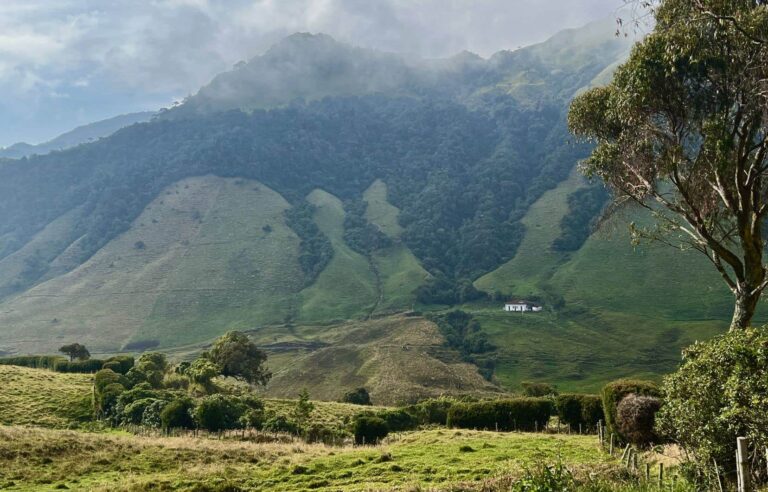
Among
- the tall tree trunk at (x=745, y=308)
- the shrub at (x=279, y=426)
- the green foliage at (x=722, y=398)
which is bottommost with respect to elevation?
the shrub at (x=279, y=426)

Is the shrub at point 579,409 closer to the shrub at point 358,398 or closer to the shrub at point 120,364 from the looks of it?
the shrub at point 358,398

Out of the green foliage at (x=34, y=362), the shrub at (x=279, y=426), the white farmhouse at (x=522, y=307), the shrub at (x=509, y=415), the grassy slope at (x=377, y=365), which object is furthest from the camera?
the white farmhouse at (x=522, y=307)

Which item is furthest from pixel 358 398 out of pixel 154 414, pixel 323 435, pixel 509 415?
pixel 509 415

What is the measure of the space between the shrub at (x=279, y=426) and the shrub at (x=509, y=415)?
14824 mm

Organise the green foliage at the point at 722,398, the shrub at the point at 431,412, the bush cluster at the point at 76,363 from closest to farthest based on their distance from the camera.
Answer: the green foliage at the point at 722,398 < the shrub at the point at 431,412 < the bush cluster at the point at 76,363

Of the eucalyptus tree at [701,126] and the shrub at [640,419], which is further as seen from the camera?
the shrub at [640,419]

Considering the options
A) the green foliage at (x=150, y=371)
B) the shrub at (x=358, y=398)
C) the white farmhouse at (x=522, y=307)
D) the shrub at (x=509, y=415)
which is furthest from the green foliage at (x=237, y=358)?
the white farmhouse at (x=522, y=307)

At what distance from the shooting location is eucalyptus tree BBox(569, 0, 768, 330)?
2088 cm

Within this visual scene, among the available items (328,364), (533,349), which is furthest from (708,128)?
(533,349)

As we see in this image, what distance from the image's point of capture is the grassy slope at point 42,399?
50.2 meters

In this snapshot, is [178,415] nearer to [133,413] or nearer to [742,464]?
[133,413]

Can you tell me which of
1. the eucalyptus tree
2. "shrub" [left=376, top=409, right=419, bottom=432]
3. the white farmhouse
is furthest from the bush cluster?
the white farmhouse

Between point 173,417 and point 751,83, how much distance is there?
1890 inches

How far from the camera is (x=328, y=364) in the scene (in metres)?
129
